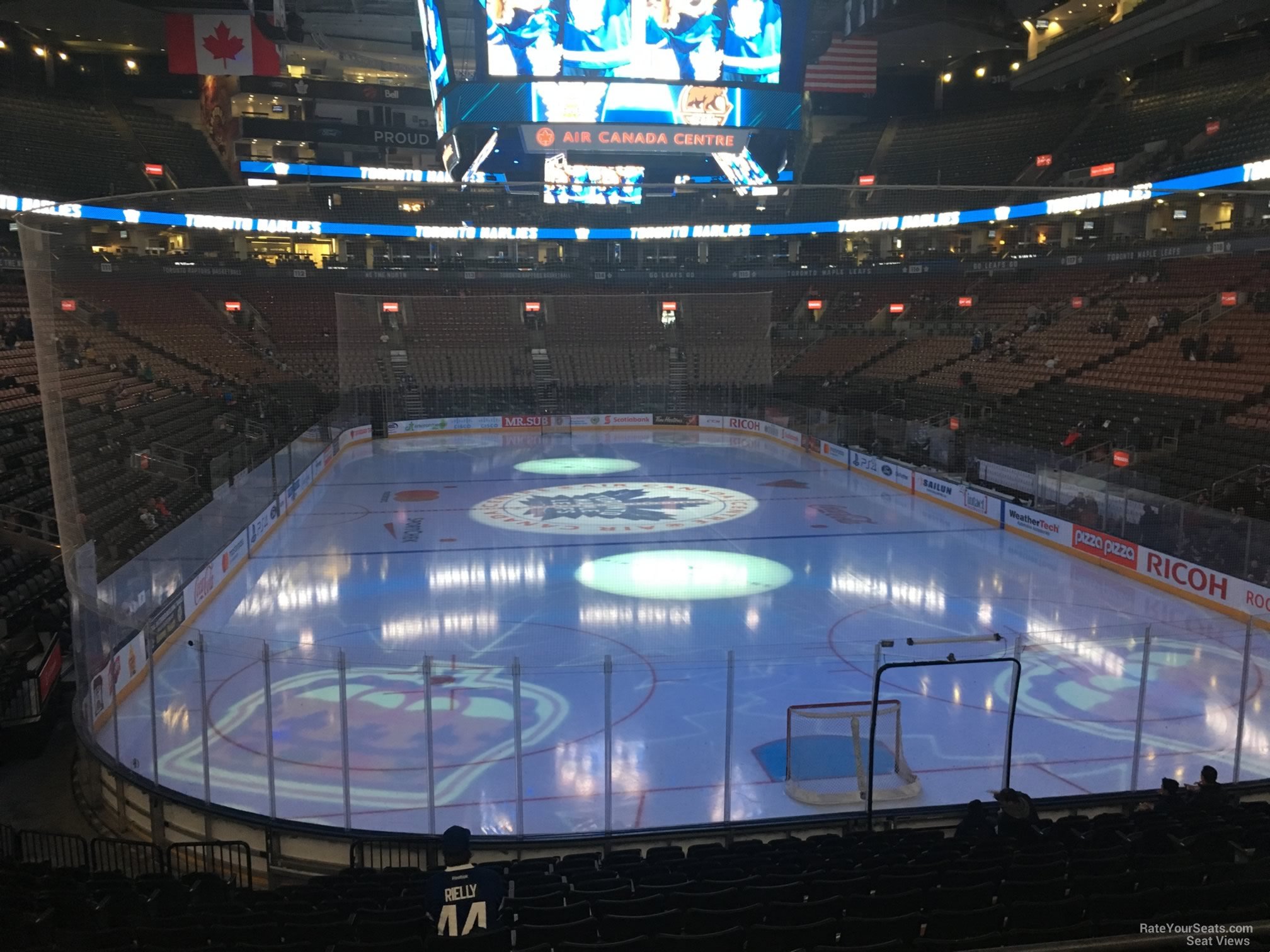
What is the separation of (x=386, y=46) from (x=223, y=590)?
2462cm

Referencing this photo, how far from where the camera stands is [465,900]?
161 inches

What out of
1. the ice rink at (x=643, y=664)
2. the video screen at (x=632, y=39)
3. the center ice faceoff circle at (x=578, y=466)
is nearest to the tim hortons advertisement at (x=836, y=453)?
the ice rink at (x=643, y=664)

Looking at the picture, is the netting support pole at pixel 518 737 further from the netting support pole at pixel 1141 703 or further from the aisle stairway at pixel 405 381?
the aisle stairway at pixel 405 381

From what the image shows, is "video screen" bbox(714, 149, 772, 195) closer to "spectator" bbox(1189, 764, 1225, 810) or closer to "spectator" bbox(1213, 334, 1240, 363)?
"spectator" bbox(1189, 764, 1225, 810)

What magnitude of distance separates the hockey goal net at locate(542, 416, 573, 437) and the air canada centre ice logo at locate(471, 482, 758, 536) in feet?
33.5

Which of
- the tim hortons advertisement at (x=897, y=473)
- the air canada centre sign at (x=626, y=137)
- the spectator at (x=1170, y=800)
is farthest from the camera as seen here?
the tim hortons advertisement at (x=897, y=473)

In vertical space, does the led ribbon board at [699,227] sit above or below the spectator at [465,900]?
above

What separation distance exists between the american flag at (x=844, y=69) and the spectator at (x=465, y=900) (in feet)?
94.4

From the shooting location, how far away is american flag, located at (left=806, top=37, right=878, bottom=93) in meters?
29.0

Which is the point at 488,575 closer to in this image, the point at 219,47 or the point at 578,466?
the point at 578,466

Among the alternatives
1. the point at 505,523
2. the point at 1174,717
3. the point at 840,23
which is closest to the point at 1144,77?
the point at 840,23

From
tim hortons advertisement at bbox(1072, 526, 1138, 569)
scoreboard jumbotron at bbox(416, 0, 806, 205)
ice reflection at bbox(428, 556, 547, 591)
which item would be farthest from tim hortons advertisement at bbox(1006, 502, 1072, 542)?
ice reflection at bbox(428, 556, 547, 591)

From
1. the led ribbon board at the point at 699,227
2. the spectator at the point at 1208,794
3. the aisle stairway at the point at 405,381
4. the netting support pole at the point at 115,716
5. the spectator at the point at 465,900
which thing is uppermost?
the led ribbon board at the point at 699,227

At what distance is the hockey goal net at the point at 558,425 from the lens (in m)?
33.1
